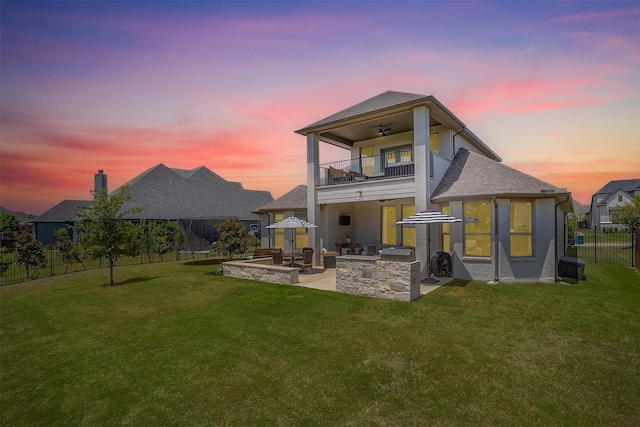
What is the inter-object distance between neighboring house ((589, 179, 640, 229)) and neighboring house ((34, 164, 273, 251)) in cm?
6569

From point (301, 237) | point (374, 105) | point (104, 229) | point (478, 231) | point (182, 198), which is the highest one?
point (374, 105)

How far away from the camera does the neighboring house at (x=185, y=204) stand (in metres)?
32.1

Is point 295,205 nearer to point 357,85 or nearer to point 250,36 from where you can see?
point 357,85

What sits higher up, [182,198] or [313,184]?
[182,198]

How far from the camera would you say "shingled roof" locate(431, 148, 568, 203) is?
11.9 metres

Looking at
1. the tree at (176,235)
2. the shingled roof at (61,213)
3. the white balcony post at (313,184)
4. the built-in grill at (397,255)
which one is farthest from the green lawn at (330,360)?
the shingled roof at (61,213)

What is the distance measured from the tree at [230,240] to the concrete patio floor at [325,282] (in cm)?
507

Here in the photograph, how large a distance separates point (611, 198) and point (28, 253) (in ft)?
274

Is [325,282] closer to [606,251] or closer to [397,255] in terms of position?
[397,255]

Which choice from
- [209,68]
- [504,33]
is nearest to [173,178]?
[209,68]

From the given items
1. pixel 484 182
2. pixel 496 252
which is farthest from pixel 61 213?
pixel 496 252

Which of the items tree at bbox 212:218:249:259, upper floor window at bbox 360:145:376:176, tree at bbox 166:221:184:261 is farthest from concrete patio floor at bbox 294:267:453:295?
tree at bbox 166:221:184:261

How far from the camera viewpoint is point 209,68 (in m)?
13.9

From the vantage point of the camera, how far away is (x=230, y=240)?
58.9 feet
